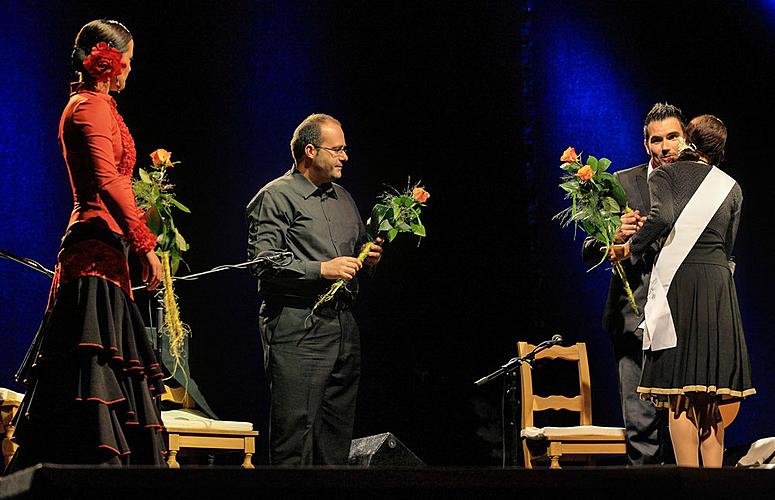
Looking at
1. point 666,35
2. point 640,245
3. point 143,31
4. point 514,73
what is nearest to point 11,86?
point 143,31

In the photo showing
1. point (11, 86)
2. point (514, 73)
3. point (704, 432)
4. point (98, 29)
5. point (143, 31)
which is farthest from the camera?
point (514, 73)

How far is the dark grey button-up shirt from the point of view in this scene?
145 inches

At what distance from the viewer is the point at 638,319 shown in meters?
4.25

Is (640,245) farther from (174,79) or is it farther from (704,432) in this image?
(174,79)

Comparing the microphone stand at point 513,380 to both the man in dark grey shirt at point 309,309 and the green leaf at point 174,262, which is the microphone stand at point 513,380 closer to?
the man in dark grey shirt at point 309,309

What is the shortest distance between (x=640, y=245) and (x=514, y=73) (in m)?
2.23

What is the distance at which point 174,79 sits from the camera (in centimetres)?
519

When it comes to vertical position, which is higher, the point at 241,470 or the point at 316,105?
the point at 316,105

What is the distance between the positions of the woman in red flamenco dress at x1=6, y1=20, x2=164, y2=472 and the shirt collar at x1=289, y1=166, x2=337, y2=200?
116 centimetres

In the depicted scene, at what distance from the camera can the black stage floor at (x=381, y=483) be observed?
1396 mm

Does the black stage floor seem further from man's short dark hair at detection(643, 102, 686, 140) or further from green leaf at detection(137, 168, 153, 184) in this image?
man's short dark hair at detection(643, 102, 686, 140)

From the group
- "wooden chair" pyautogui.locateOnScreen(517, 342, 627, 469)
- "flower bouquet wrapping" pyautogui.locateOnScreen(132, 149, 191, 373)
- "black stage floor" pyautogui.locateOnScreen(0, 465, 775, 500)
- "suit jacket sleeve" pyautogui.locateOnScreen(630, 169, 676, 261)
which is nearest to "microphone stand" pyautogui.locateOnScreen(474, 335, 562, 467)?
"wooden chair" pyautogui.locateOnScreen(517, 342, 627, 469)

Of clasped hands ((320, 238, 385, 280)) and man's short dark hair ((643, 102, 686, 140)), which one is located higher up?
man's short dark hair ((643, 102, 686, 140))

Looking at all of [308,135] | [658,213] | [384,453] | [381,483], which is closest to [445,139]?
[308,135]
